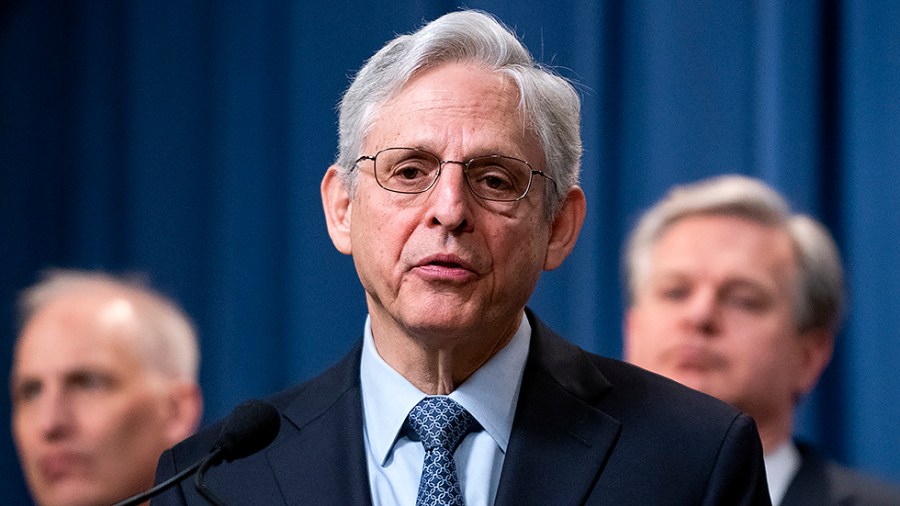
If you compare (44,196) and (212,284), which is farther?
(44,196)

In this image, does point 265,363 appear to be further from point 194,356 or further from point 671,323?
point 671,323

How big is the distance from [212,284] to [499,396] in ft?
5.95

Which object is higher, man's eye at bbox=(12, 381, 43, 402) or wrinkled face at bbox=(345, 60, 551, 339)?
wrinkled face at bbox=(345, 60, 551, 339)

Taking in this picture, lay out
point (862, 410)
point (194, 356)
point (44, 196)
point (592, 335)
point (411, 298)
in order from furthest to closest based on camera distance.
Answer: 1. point (44, 196)
2. point (194, 356)
3. point (592, 335)
4. point (862, 410)
5. point (411, 298)

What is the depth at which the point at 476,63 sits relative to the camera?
1.88 m

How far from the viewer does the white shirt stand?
2602mm

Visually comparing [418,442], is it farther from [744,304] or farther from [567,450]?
[744,304]

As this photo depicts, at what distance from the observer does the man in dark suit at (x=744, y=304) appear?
2695 millimetres

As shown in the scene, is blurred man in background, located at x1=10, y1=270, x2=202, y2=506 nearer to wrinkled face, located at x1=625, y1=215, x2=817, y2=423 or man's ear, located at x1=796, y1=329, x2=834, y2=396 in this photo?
wrinkled face, located at x1=625, y1=215, x2=817, y2=423

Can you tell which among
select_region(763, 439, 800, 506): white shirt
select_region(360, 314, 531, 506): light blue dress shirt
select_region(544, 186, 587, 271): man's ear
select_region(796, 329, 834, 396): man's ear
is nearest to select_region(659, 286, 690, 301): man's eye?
select_region(796, 329, 834, 396): man's ear

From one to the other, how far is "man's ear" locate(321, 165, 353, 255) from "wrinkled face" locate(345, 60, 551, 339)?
75 millimetres

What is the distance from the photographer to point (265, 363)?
3.41 meters

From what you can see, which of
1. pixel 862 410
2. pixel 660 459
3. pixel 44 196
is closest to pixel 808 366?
pixel 862 410

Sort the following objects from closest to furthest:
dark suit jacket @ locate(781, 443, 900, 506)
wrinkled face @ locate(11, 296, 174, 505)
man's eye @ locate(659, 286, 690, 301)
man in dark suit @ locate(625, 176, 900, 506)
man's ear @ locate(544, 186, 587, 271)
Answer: man's ear @ locate(544, 186, 587, 271), dark suit jacket @ locate(781, 443, 900, 506), man in dark suit @ locate(625, 176, 900, 506), man's eye @ locate(659, 286, 690, 301), wrinkled face @ locate(11, 296, 174, 505)
